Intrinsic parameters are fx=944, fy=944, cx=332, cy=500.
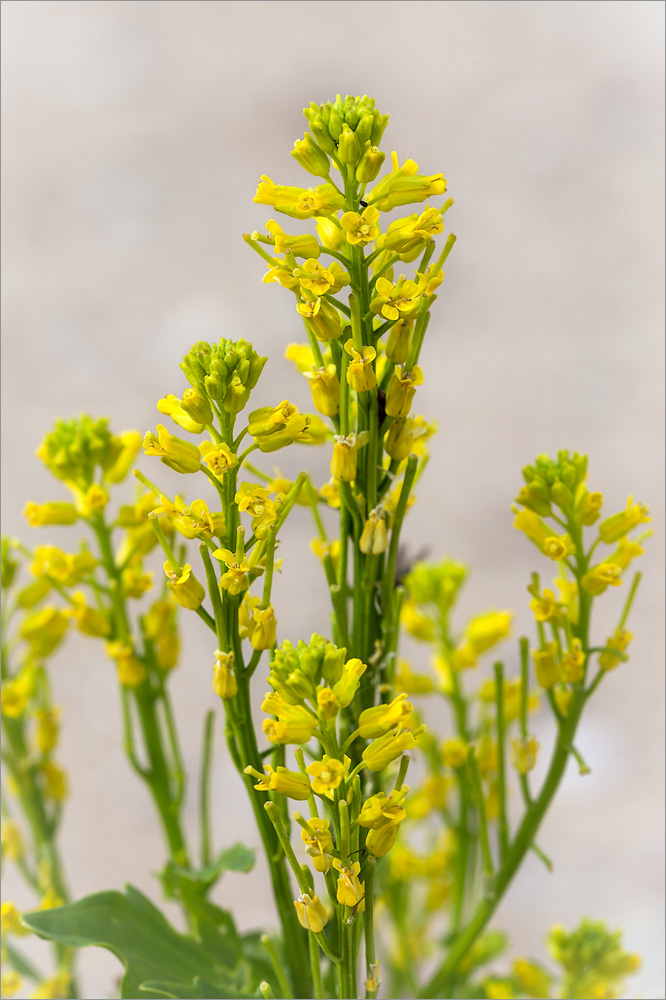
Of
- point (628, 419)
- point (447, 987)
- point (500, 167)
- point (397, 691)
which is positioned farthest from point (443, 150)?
point (447, 987)

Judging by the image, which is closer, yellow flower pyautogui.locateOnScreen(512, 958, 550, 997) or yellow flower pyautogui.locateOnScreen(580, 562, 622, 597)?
yellow flower pyautogui.locateOnScreen(580, 562, 622, 597)

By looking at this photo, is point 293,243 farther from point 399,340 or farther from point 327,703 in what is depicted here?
point 327,703

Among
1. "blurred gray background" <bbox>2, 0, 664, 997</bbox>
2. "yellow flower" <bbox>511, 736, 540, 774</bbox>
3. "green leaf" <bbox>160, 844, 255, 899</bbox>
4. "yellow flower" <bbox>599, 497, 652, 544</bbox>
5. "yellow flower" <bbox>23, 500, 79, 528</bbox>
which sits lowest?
"green leaf" <bbox>160, 844, 255, 899</bbox>

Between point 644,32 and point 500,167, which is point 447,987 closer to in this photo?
point 500,167

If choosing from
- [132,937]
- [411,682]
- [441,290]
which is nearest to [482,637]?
[411,682]

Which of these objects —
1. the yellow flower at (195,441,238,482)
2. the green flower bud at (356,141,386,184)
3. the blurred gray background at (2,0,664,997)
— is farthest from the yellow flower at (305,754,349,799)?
the blurred gray background at (2,0,664,997)

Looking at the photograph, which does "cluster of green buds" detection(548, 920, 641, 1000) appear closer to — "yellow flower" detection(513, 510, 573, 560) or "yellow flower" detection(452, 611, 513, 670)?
"yellow flower" detection(452, 611, 513, 670)
